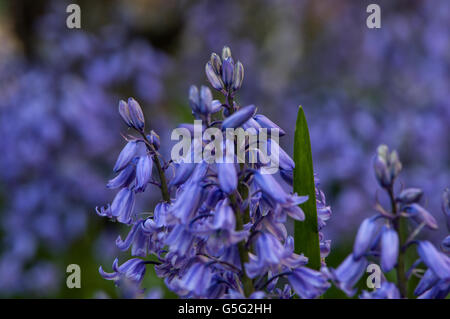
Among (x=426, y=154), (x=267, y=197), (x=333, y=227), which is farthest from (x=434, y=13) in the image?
(x=267, y=197)

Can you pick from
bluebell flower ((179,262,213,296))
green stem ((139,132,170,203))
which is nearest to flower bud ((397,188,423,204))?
bluebell flower ((179,262,213,296))

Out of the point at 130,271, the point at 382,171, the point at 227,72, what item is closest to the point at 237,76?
the point at 227,72

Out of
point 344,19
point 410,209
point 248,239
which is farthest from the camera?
point 344,19

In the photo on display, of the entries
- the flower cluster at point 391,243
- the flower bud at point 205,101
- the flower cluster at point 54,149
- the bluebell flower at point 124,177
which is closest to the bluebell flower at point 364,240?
the flower cluster at point 391,243

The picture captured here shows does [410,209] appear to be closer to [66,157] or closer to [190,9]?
[66,157]

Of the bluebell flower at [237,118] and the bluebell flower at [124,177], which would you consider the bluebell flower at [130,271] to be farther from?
the bluebell flower at [237,118]

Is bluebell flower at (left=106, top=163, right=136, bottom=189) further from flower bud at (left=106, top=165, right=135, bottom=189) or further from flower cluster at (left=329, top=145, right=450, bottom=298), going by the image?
flower cluster at (left=329, top=145, right=450, bottom=298)

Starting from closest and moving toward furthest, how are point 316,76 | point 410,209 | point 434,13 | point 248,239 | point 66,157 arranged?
point 410,209, point 248,239, point 66,157, point 434,13, point 316,76
